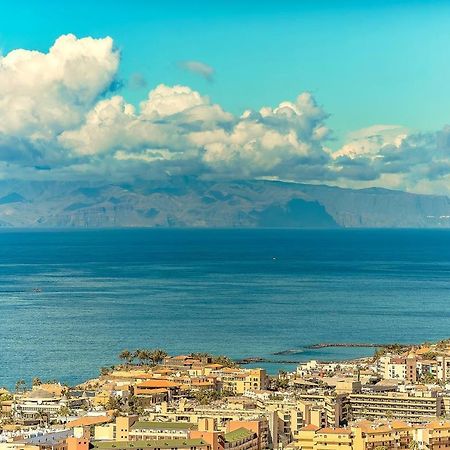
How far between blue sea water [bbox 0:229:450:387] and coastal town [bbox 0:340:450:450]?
13.9 ft

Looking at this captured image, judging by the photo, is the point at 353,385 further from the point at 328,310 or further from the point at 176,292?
the point at 176,292

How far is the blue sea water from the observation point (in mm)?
60000

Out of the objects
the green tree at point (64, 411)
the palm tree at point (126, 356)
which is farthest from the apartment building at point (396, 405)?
the palm tree at point (126, 356)

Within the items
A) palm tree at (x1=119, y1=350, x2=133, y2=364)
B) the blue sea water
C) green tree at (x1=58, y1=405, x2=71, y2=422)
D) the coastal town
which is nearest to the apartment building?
the coastal town

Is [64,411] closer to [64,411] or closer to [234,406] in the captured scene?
[64,411]

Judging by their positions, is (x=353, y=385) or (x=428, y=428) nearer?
(x=428, y=428)

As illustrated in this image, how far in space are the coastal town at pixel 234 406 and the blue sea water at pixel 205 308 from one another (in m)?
4.25

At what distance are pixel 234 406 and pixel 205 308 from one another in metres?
40.5

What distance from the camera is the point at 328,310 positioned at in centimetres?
8012

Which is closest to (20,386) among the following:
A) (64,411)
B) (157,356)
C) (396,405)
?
(64,411)

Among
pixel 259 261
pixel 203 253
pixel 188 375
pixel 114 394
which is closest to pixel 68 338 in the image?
pixel 188 375

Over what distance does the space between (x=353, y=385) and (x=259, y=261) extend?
9851 centimetres

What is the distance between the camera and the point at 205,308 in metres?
79.4

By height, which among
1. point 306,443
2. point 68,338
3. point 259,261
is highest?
point 259,261
